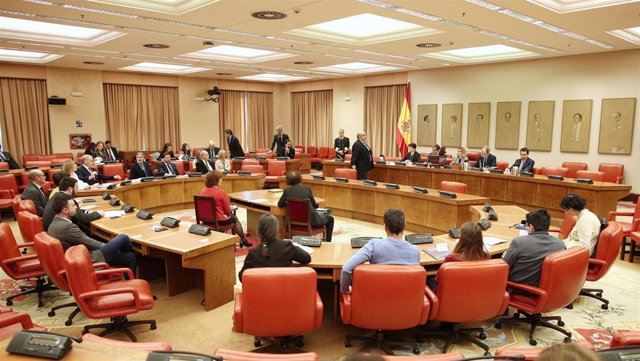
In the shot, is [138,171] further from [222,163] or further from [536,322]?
[536,322]

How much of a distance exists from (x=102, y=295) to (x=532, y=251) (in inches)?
128

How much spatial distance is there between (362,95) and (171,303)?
→ 1084cm

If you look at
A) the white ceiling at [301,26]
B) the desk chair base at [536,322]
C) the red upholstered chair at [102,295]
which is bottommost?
the desk chair base at [536,322]

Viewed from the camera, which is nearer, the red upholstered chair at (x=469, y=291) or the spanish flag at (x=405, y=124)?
the red upholstered chair at (x=469, y=291)

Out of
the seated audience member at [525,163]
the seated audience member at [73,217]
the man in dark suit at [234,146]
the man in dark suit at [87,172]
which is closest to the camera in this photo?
the seated audience member at [73,217]

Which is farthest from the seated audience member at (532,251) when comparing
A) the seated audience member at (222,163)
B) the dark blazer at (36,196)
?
the seated audience member at (222,163)

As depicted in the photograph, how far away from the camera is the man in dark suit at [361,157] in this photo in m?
9.10

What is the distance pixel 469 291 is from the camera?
293 cm

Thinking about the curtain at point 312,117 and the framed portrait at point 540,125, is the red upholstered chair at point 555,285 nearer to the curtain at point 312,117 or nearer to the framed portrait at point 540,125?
the framed portrait at point 540,125

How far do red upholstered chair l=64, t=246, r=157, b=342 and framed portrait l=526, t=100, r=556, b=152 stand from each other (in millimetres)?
9522

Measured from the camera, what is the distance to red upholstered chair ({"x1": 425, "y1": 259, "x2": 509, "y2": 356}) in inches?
114

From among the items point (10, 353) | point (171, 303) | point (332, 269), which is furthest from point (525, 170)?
point (10, 353)

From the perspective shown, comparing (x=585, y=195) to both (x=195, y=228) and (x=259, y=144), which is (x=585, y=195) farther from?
(x=259, y=144)

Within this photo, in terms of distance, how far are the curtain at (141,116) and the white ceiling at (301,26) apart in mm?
2676
